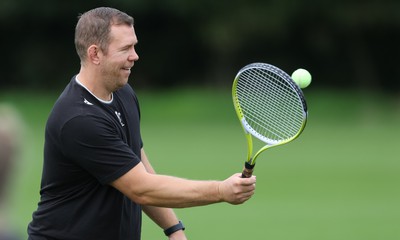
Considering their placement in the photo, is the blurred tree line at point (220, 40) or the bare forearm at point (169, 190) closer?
the bare forearm at point (169, 190)

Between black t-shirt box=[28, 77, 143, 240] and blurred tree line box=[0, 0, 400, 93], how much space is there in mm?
29013

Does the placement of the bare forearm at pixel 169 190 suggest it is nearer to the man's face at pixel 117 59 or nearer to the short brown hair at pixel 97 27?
the man's face at pixel 117 59

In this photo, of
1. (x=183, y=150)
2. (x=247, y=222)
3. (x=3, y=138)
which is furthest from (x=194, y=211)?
(x=3, y=138)

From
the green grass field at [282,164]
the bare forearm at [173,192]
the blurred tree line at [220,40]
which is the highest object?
the blurred tree line at [220,40]

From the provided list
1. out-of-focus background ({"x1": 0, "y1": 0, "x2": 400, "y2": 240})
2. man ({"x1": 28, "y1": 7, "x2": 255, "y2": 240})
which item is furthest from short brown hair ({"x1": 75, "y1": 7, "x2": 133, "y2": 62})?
out-of-focus background ({"x1": 0, "y1": 0, "x2": 400, "y2": 240})

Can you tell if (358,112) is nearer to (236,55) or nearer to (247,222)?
(236,55)

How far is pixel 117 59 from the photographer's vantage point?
5.57 meters

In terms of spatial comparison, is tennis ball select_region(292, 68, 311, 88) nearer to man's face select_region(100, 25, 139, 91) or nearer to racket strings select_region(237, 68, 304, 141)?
racket strings select_region(237, 68, 304, 141)

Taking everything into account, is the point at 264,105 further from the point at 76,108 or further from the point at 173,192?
the point at 76,108

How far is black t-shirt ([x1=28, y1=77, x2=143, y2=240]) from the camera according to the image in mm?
5402

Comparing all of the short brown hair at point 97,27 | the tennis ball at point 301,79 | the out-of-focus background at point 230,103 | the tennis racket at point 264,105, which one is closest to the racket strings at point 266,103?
the tennis racket at point 264,105

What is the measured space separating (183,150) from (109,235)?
15798 mm

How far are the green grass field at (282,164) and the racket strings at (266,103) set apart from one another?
154 centimetres

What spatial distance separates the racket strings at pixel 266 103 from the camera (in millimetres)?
5887
